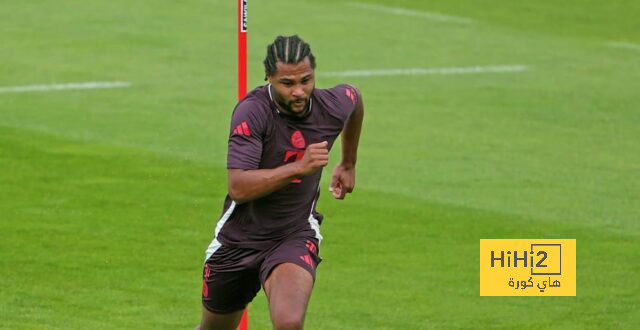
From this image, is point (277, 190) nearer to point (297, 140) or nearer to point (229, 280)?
point (297, 140)

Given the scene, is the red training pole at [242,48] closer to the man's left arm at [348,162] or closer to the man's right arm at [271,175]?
the man's left arm at [348,162]

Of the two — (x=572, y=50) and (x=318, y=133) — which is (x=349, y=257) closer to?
(x=318, y=133)

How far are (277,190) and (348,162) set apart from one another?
119 cm

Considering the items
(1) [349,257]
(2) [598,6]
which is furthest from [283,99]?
(2) [598,6]

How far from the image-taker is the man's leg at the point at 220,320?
11141 millimetres

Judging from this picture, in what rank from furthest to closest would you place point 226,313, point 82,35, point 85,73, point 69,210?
point 82,35
point 85,73
point 69,210
point 226,313

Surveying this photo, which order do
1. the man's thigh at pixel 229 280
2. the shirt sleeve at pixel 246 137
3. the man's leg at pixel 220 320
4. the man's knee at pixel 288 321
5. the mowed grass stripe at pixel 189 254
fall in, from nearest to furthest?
the man's knee at pixel 288 321 < the shirt sleeve at pixel 246 137 < the man's thigh at pixel 229 280 < the man's leg at pixel 220 320 < the mowed grass stripe at pixel 189 254

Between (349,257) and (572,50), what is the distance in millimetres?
11965

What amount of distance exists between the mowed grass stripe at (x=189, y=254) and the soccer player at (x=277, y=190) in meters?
2.15

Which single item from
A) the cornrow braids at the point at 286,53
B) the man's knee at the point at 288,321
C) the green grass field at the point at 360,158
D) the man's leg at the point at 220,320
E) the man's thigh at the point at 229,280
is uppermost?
the cornrow braids at the point at 286,53

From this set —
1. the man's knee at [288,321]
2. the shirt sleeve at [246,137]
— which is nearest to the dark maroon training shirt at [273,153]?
the shirt sleeve at [246,137]

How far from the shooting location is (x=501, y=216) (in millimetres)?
16422

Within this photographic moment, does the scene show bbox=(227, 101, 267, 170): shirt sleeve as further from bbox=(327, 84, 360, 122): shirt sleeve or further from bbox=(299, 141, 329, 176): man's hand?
bbox=(327, 84, 360, 122): shirt sleeve

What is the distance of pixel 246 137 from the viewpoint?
33.9 feet
